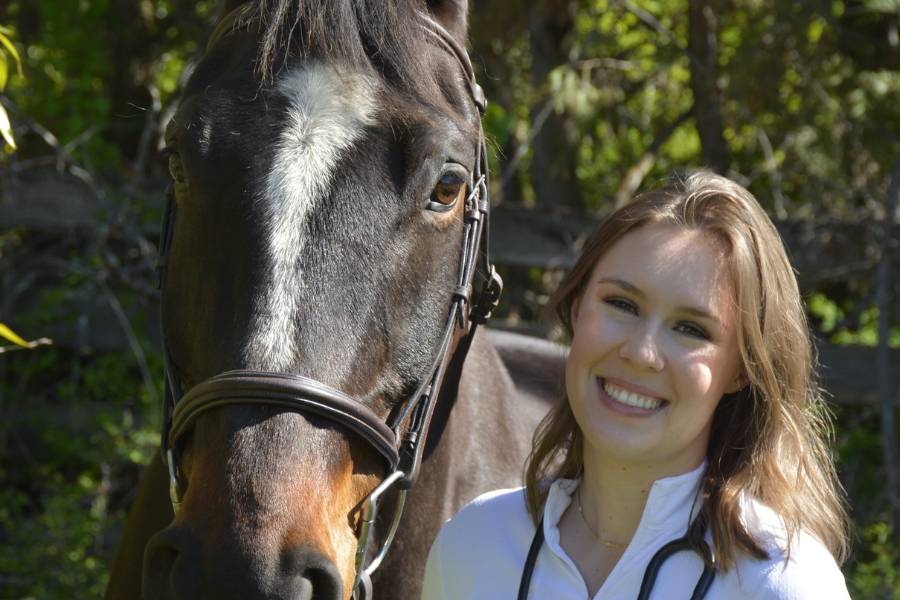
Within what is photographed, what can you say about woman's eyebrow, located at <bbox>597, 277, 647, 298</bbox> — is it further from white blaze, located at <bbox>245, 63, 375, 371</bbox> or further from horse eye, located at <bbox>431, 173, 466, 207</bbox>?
white blaze, located at <bbox>245, 63, 375, 371</bbox>

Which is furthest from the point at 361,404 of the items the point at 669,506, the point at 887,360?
the point at 887,360

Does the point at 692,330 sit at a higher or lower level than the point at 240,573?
higher

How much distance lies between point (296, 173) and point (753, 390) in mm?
986

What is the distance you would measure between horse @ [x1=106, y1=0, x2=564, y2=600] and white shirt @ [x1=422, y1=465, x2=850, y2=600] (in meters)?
0.18

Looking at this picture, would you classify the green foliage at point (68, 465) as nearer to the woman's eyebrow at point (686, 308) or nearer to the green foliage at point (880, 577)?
the woman's eyebrow at point (686, 308)

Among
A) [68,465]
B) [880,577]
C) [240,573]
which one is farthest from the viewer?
[68,465]

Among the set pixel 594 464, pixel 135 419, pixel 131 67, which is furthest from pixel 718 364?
pixel 131 67

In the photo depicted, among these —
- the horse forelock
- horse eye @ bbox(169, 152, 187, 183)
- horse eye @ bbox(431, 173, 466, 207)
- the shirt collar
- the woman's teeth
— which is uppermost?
the horse forelock

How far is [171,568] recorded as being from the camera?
50.0 inches

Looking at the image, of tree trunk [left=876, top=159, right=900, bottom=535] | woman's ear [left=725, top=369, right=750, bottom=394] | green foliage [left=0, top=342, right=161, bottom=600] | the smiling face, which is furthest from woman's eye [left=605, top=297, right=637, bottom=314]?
green foliage [left=0, top=342, right=161, bottom=600]

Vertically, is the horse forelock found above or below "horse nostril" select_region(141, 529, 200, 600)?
above

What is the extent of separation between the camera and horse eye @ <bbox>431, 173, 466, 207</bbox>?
164 centimetres

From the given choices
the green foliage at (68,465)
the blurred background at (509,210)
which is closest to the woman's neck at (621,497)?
the blurred background at (509,210)

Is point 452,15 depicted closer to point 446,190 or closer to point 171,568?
point 446,190
